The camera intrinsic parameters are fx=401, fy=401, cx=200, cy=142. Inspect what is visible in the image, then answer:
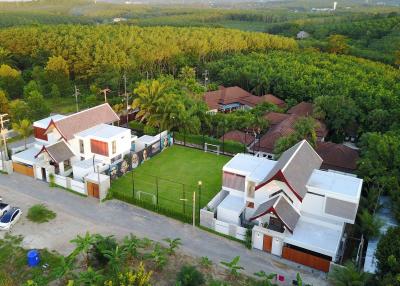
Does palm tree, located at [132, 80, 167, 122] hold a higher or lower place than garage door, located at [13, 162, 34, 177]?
higher

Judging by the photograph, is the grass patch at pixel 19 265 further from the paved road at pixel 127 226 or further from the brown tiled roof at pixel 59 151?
the brown tiled roof at pixel 59 151

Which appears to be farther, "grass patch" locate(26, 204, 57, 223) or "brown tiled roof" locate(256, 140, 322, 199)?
"grass patch" locate(26, 204, 57, 223)

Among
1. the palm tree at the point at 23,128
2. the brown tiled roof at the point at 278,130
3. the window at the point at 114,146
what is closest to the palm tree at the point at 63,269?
the window at the point at 114,146

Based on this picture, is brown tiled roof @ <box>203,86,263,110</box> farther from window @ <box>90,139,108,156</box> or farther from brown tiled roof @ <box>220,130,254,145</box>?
window @ <box>90,139,108,156</box>

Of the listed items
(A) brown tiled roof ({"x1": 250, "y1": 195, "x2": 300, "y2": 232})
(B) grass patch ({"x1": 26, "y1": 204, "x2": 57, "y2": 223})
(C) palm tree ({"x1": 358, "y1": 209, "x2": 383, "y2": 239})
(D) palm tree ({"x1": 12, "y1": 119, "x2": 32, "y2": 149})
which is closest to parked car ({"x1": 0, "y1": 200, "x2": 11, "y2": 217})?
(B) grass patch ({"x1": 26, "y1": 204, "x2": 57, "y2": 223})

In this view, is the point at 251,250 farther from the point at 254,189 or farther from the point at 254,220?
the point at 254,189

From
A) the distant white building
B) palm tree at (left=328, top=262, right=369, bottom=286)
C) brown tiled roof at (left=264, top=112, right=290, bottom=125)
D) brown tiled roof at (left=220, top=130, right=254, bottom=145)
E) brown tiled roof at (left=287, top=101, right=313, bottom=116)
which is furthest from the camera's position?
the distant white building
